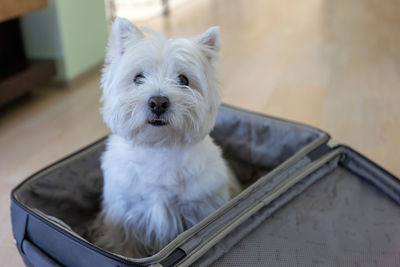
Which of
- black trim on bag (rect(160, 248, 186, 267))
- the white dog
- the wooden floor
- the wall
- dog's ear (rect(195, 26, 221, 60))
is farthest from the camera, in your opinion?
the wall

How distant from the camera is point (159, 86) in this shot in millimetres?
1058

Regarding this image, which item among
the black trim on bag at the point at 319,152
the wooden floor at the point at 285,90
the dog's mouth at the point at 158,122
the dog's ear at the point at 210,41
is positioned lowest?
the wooden floor at the point at 285,90

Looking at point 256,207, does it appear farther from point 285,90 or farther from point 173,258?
point 285,90

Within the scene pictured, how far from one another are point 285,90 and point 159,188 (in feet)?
4.98

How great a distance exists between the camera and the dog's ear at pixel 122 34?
1144 mm

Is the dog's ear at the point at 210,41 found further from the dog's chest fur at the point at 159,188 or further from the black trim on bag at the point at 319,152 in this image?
the black trim on bag at the point at 319,152

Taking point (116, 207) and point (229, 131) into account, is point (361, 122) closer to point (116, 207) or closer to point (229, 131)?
point (229, 131)

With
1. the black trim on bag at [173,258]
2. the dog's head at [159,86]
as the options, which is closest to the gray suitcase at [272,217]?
the black trim on bag at [173,258]

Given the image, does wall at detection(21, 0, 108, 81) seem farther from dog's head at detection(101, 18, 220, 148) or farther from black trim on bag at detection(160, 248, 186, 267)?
black trim on bag at detection(160, 248, 186, 267)

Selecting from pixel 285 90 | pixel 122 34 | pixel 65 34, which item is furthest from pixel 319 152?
pixel 65 34

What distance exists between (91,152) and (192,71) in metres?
0.64

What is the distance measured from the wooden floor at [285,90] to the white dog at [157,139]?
15.5 inches

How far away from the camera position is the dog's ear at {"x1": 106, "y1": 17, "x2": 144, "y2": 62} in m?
1.14

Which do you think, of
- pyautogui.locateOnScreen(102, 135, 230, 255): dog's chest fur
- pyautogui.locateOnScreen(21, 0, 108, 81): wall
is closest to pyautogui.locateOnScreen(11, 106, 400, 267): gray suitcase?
pyautogui.locateOnScreen(102, 135, 230, 255): dog's chest fur
